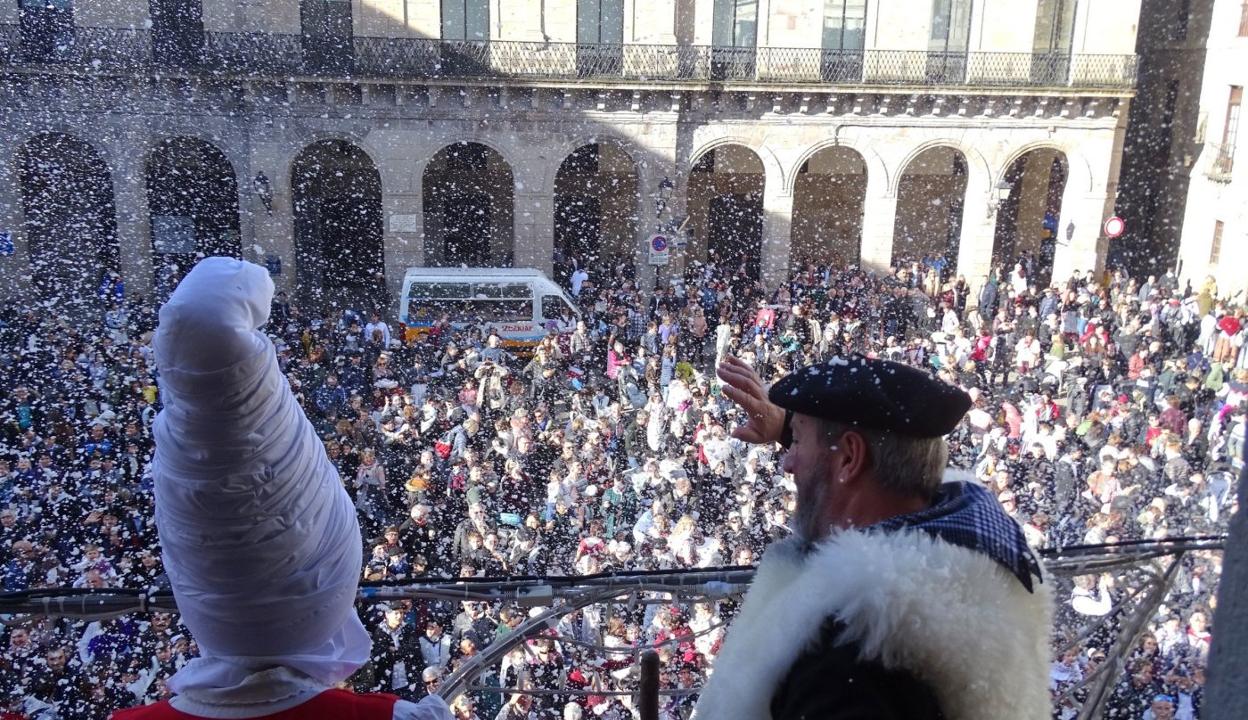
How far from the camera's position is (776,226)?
18734mm

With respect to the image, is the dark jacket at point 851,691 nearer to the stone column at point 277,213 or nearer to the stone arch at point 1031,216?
the stone column at point 277,213

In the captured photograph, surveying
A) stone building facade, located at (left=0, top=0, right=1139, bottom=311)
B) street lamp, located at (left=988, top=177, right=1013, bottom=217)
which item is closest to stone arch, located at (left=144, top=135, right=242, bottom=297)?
stone building facade, located at (left=0, top=0, right=1139, bottom=311)

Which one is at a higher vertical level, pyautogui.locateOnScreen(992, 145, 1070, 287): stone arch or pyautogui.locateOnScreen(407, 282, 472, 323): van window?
pyautogui.locateOnScreen(992, 145, 1070, 287): stone arch

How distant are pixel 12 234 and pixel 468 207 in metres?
8.14

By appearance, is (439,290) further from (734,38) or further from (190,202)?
(734,38)

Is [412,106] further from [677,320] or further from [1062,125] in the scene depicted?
[1062,125]

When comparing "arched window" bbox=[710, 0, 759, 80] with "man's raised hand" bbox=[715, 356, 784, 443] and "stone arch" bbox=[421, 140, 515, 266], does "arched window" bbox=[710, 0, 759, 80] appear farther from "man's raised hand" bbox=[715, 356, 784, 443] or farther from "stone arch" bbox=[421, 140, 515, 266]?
"man's raised hand" bbox=[715, 356, 784, 443]

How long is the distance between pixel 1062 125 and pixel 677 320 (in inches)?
372

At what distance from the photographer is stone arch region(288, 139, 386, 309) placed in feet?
64.0

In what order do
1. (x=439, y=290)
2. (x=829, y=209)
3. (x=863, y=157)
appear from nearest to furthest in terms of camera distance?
(x=439, y=290), (x=863, y=157), (x=829, y=209)

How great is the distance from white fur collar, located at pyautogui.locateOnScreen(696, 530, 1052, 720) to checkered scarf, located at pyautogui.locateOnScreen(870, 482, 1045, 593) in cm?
2

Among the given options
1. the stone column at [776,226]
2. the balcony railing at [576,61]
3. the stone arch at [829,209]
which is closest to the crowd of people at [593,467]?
the stone column at [776,226]

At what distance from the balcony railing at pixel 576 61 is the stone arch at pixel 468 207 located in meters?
2.50

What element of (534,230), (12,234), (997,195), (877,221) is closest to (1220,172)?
(997,195)
